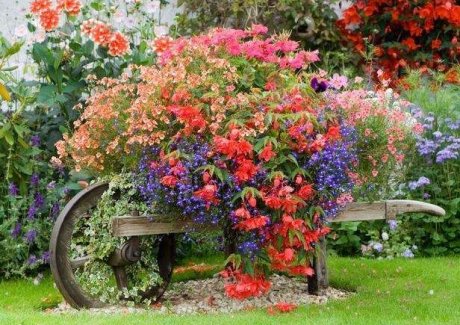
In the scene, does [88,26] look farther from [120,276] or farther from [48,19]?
[120,276]

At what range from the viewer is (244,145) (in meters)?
5.22

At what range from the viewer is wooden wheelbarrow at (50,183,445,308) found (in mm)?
5527

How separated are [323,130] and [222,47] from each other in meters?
0.79

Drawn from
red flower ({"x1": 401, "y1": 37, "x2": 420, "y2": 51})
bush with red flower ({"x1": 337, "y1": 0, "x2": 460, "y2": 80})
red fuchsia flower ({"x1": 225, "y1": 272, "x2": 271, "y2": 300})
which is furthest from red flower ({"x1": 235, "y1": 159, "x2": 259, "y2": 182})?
red flower ({"x1": 401, "y1": 37, "x2": 420, "y2": 51})

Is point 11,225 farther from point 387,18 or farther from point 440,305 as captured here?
point 387,18

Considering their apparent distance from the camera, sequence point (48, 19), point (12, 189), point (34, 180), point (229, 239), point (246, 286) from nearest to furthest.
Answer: point (246, 286) → point (229, 239) → point (48, 19) → point (12, 189) → point (34, 180)

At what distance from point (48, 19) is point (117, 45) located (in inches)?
20.3

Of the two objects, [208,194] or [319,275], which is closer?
[208,194]

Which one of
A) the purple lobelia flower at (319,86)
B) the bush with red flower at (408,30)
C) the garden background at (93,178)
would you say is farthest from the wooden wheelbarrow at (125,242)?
the bush with red flower at (408,30)

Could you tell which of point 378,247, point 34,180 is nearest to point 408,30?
point 378,247

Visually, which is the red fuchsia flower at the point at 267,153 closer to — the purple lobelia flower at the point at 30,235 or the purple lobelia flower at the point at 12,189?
the purple lobelia flower at the point at 30,235

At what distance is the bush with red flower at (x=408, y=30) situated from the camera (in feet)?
32.2

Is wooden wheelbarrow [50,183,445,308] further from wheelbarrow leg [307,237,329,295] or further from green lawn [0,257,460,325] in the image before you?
green lawn [0,257,460,325]

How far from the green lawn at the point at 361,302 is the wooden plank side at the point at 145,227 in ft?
1.51
